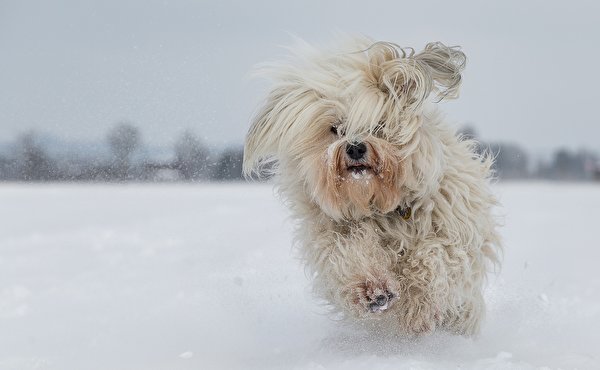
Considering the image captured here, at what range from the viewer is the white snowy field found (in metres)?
4.91

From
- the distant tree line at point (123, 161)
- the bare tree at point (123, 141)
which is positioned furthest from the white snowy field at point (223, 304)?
the bare tree at point (123, 141)

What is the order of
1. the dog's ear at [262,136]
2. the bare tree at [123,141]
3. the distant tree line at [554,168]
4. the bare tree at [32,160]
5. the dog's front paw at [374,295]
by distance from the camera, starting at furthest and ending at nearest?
1. the distant tree line at [554,168]
2. the bare tree at [32,160]
3. the bare tree at [123,141]
4. the dog's ear at [262,136]
5. the dog's front paw at [374,295]

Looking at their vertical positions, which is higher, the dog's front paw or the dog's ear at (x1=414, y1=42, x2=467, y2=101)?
the dog's ear at (x1=414, y1=42, x2=467, y2=101)

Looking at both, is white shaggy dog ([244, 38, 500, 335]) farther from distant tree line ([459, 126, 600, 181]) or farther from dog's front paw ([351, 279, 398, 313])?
distant tree line ([459, 126, 600, 181])

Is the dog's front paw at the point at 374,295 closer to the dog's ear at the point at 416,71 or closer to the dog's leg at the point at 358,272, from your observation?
the dog's leg at the point at 358,272

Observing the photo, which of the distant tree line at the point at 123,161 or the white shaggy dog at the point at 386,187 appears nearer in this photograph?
the white shaggy dog at the point at 386,187

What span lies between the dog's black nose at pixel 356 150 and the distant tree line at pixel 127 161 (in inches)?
43.5

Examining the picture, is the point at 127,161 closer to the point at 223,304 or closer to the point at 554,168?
the point at 223,304

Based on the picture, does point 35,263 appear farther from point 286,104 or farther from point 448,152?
point 448,152

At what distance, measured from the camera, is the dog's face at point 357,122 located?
15.8ft

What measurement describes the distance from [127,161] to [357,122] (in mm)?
9423

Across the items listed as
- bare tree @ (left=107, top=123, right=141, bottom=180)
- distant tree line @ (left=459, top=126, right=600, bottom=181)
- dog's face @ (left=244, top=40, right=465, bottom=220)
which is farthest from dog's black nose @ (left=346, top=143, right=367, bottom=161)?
distant tree line @ (left=459, top=126, right=600, bottom=181)

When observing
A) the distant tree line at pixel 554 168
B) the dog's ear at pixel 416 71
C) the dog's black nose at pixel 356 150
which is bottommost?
the distant tree line at pixel 554 168

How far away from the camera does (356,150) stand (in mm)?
4781
